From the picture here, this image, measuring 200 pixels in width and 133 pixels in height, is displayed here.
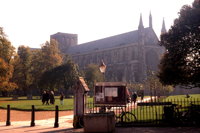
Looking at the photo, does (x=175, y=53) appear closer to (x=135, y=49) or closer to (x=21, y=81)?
(x=21, y=81)

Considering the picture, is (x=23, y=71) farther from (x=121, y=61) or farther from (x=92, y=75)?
(x=121, y=61)

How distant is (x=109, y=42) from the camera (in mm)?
89938

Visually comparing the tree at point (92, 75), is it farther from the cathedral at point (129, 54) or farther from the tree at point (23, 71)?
the tree at point (23, 71)

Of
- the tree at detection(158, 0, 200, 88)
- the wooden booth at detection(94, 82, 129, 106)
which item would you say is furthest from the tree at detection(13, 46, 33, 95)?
the wooden booth at detection(94, 82, 129, 106)

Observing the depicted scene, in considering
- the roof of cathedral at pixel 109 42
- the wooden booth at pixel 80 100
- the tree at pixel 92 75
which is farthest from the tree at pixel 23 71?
the wooden booth at pixel 80 100

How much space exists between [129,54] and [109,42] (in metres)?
12.9

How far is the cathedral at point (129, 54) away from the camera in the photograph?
244 ft

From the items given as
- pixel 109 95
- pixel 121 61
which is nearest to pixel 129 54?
pixel 121 61

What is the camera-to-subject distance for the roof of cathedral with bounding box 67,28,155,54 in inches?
3169

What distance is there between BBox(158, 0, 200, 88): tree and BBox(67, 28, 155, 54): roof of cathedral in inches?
2416

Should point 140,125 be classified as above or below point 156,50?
below

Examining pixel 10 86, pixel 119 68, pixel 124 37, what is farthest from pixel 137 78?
pixel 10 86

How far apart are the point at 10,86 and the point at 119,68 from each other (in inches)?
1672

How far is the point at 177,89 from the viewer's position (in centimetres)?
6372
